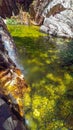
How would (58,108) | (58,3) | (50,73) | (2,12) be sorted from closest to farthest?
1. (58,108)
2. (50,73)
3. (58,3)
4. (2,12)

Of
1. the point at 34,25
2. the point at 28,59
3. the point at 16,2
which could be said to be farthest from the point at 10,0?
the point at 28,59

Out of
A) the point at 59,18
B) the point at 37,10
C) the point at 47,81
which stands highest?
the point at 47,81

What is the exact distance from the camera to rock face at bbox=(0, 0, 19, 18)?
23181 millimetres

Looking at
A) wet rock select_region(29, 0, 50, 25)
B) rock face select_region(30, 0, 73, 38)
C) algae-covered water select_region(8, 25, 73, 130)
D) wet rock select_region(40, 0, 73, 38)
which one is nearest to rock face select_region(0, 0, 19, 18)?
wet rock select_region(29, 0, 50, 25)

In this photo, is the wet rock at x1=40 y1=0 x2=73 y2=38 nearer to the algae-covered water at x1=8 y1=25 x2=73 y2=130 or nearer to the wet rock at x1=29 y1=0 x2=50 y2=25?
the wet rock at x1=29 y1=0 x2=50 y2=25

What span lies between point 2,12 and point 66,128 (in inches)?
723

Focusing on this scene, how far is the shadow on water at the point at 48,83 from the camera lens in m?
6.97

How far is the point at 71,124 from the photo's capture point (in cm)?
677

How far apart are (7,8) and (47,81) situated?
51.5ft

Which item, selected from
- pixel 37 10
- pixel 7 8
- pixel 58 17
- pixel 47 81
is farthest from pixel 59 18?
pixel 47 81

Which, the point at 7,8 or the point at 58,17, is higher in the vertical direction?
the point at 58,17

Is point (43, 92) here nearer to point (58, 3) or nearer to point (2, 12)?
point (58, 3)

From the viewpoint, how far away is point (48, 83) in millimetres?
9125

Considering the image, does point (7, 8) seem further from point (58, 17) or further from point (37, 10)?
point (58, 17)
